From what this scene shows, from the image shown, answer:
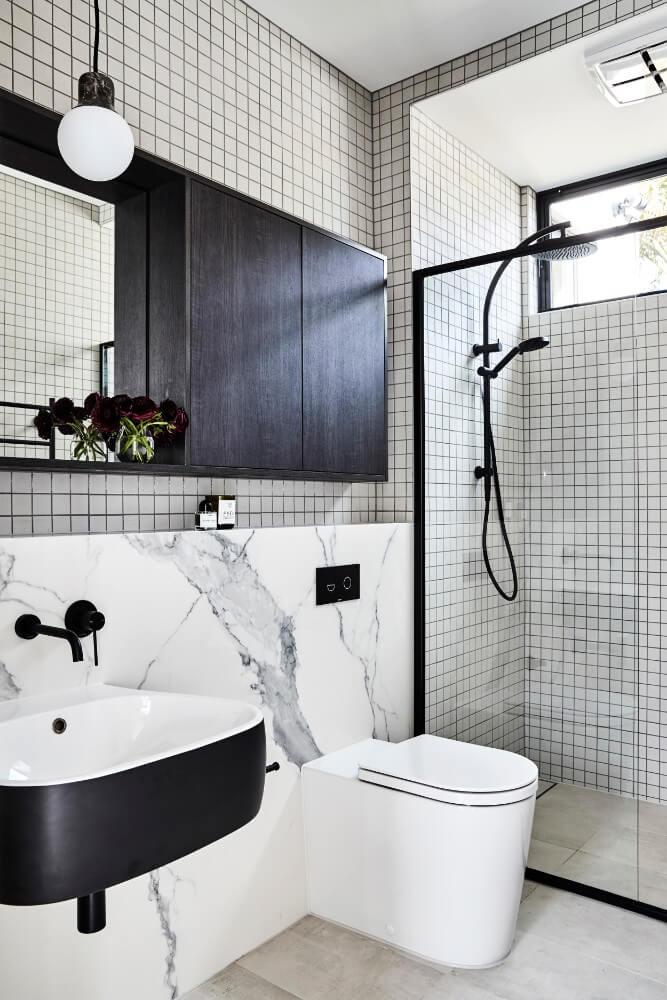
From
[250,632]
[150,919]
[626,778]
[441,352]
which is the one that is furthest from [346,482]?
[150,919]

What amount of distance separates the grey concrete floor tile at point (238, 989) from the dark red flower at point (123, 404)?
1.37 metres

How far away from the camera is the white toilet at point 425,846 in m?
1.86

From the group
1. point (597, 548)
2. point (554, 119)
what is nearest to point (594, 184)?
point (554, 119)

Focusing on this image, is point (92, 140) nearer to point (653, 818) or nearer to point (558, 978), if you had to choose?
point (558, 978)

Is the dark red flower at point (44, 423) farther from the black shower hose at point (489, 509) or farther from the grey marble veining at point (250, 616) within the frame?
the black shower hose at point (489, 509)

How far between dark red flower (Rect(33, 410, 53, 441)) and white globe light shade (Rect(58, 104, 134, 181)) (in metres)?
0.52

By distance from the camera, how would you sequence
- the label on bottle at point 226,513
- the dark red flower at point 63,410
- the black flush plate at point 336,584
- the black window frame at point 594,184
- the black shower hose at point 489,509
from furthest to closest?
1. the black window frame at point 594,184
2. the black shower hose at point 489,509
3. the black flush plate at point 336,584
4. the label on bottle at point 226,513
5. the dark red flower at point 63,410

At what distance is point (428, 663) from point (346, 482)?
2.20 feet

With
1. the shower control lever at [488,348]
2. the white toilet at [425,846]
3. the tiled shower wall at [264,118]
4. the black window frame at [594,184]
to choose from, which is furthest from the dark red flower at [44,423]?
the black window frame at [594,184]

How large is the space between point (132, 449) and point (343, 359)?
0.85 meters

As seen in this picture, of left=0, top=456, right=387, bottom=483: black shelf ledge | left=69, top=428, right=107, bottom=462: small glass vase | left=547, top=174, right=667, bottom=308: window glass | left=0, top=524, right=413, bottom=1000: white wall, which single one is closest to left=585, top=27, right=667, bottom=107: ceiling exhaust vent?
left=547, top=174, right=667, bottom=308: window glass

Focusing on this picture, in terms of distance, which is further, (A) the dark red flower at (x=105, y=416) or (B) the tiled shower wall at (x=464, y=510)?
(B) the tiled shower wall at (x=464, y=510)

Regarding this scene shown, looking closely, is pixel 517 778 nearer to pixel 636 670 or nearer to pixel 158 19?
pixel 636 670

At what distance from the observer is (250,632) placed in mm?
2016
